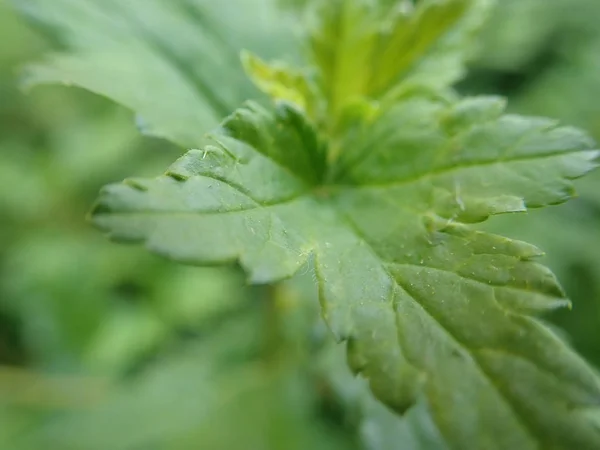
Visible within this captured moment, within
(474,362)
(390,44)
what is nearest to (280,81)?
(390,44)

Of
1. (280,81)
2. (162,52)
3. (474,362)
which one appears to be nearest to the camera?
(474,362)

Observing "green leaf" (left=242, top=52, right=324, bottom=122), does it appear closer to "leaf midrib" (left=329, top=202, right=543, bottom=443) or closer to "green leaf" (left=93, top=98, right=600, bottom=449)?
"green leaf" (left=93, top=98, right=600, bottom=449)

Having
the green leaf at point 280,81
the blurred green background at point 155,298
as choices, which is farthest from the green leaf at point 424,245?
A: the blurred green background at point 155,298

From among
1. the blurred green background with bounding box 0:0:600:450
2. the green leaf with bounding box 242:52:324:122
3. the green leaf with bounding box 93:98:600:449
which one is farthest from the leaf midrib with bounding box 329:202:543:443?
the blurred green background with bounding box 0:0:600:450

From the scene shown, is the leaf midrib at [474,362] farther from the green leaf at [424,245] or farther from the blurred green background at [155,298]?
the blurred green background at [155,298]

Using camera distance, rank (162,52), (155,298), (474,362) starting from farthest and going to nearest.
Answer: (155,298)
(162,52)
(474,362)

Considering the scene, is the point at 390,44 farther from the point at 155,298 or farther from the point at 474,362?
the point at 155,298
